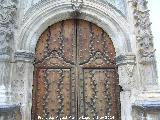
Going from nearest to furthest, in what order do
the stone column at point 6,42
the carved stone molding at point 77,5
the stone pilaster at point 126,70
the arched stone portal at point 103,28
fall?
1. the stone column at point 6,42
2. the arched stone portal at point 103,28
3. the stone pilaster at point 126,70
4. the carved stone molding at point 77,5

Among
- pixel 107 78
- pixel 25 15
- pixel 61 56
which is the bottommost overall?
pixel 107 78

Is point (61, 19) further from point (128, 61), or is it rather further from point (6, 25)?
point (128, 61)

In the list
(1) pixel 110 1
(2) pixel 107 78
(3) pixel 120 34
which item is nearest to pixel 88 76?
(2) pixel 107 78

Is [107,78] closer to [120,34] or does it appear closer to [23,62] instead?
[120,34]

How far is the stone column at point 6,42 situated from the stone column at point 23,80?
108 mm

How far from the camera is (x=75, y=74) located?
4.46 meters

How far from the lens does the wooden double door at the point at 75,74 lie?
169 inches

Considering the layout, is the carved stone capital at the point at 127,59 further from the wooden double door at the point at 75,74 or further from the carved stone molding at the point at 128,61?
the wooden double door at the point at 75,74

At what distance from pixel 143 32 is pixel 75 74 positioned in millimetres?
1219

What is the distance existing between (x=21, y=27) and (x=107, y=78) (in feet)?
5.02

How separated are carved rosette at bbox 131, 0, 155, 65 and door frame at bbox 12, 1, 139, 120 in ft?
0.49

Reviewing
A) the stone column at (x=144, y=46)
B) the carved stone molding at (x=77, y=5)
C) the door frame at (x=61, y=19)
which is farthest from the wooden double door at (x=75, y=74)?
the stone column at (x=144, y=46)

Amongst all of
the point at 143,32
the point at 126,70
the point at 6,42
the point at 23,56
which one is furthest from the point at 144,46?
the point at 6,42

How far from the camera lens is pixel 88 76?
4473 millimetres
